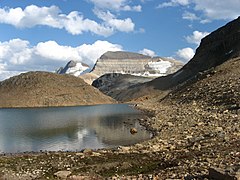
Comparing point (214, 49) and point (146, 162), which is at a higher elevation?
point (214, 49)

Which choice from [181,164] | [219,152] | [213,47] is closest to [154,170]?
[181,164]

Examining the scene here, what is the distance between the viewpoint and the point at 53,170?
76.6 ft

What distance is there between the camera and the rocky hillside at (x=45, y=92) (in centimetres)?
15662

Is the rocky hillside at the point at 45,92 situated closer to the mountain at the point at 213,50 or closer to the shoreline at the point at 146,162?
the mountain at the point at 213,50

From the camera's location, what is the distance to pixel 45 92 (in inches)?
6412

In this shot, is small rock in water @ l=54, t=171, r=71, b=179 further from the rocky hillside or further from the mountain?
the rocky hillside

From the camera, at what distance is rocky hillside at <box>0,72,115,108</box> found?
157 metres

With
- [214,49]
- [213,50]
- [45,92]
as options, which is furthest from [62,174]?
[213,50]

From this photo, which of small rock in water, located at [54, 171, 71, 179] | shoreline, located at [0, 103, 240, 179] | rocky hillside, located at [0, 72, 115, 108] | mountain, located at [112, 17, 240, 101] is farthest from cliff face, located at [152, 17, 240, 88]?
small rock in water, located at [54, 171, 71, 179]

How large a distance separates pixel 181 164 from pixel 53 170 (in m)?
8.36

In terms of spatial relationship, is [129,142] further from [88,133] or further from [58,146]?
[88,133]

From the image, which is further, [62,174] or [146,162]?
[146,162]

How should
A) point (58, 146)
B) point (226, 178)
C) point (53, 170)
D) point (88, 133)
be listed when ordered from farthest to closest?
point (88, 133), point (58, 146), point (53, 170), point (226, 178)

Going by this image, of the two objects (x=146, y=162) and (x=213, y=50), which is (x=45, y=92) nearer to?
(x=213, y=50)
